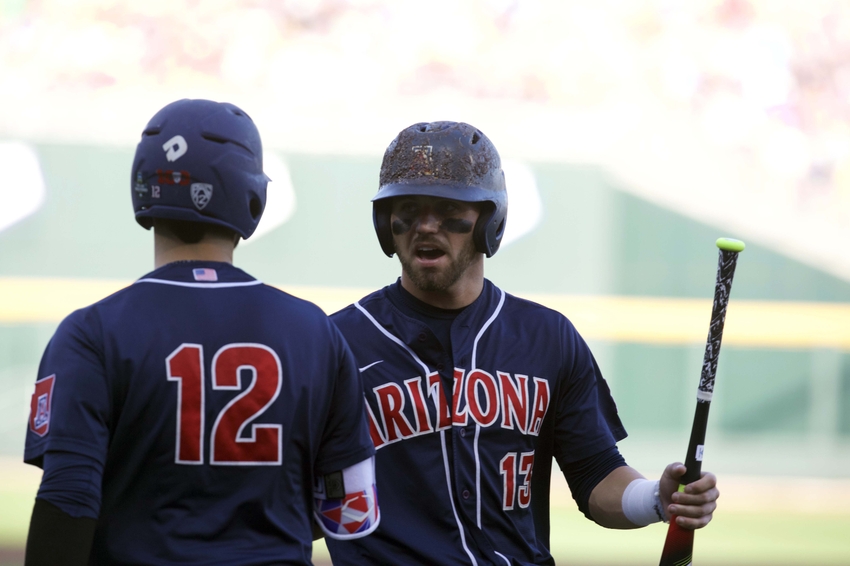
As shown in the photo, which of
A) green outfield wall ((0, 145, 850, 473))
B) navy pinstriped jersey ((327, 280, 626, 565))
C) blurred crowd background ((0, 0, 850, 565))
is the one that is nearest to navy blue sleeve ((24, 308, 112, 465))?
navy pinstriped jersey ((327, 280, 626, 565))

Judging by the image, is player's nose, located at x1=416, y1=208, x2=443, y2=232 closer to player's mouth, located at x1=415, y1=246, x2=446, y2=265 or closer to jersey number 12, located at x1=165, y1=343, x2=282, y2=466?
player's mouth, located at x1=415, y1=246, x2=446, y2=265

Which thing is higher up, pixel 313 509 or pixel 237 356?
pixel 237 356

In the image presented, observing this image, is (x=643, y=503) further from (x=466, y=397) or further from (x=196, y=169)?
(x=196, y=169)

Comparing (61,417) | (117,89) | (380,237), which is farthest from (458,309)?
(117,89)

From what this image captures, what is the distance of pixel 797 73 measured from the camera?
10.5m

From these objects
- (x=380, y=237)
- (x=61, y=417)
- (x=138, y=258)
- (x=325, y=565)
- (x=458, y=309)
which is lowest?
(x=325, y=565)

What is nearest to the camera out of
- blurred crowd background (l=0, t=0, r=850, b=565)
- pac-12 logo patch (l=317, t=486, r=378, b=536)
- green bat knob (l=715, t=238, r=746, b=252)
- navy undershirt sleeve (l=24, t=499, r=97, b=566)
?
navy undershirt sleeve (l=24, t=499, r=97, b=566)

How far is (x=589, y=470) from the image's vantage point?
2463 mm

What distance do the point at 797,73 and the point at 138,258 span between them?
7201mm

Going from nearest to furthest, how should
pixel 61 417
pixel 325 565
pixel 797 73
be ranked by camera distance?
pixel 61 417
pixel 325 565
pixel 797 73

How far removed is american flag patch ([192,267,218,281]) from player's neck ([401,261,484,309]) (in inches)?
32.2

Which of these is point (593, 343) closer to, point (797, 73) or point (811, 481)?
point (811, 481)

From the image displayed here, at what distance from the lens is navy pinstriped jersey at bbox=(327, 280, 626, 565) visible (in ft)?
7.31

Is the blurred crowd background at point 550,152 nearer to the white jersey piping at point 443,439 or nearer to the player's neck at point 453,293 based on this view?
the player's neck at point 453,293
